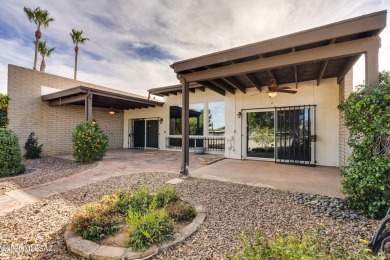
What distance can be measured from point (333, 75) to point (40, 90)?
40.6 ft

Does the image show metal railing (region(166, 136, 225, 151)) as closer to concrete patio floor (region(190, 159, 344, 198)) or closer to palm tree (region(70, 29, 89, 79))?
concrete patio floor (region(190, 159, 344, 198))

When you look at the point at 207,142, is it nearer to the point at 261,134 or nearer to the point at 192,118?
the point at 192,118

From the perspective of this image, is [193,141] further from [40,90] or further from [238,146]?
[40,90]

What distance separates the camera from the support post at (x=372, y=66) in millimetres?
2612

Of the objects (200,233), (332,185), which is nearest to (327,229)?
(200,233)

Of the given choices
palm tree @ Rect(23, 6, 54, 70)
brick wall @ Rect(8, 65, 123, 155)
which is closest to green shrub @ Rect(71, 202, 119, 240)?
brick wall @ Rect(8, 65, 123, 155)

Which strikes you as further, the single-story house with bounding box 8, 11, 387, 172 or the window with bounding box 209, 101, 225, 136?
the window with bounding box 209, 101, 225, 136

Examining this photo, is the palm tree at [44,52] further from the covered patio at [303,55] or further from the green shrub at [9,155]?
the covered patio at [303,55]

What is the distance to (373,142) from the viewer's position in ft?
7.94

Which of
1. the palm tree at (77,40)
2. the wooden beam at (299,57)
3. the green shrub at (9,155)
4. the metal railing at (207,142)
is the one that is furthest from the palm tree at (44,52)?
the wooden beam at (299,57)

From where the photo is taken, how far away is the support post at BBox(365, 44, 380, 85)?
261cm

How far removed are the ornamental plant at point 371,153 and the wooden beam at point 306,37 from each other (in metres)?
0.79

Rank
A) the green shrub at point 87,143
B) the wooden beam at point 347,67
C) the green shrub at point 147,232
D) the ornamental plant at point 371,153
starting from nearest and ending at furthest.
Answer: the green shrub at point 147,232 < the ornamental plant at point 371,153 < the wooden beam at point 347,67 < the green shrub at point 87,143

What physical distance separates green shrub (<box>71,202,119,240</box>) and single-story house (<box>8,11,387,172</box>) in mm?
2614
